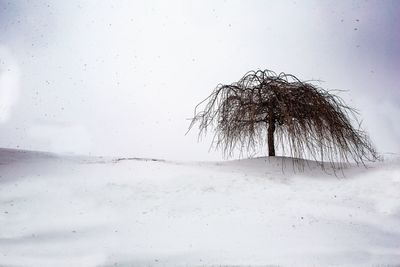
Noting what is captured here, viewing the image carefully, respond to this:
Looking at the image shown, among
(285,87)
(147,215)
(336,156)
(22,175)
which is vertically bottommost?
(147,215)

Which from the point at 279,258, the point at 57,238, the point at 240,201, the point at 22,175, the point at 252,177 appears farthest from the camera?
the point at 252,177

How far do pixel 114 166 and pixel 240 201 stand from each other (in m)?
2.34

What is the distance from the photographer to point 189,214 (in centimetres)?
563

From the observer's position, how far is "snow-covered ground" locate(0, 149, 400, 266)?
468 centimetres

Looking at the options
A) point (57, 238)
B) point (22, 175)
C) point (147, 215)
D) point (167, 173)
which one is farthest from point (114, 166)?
point (57, 238)

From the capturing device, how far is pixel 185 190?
20.8ft

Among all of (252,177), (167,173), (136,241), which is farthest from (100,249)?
(252,177)

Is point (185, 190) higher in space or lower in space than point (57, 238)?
higher

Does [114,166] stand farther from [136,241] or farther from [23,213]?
[136,241]

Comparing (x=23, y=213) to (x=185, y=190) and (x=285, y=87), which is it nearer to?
(x=185, y=190)

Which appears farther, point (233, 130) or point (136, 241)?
point (233, 130)

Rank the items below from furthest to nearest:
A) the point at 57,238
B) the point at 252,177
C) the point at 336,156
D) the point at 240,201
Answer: the point at 336,156, the point at 252,177, the point at 240,201, the point at 57,238

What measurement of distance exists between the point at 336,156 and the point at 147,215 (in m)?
3.80

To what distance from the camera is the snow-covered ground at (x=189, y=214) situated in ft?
15.4
